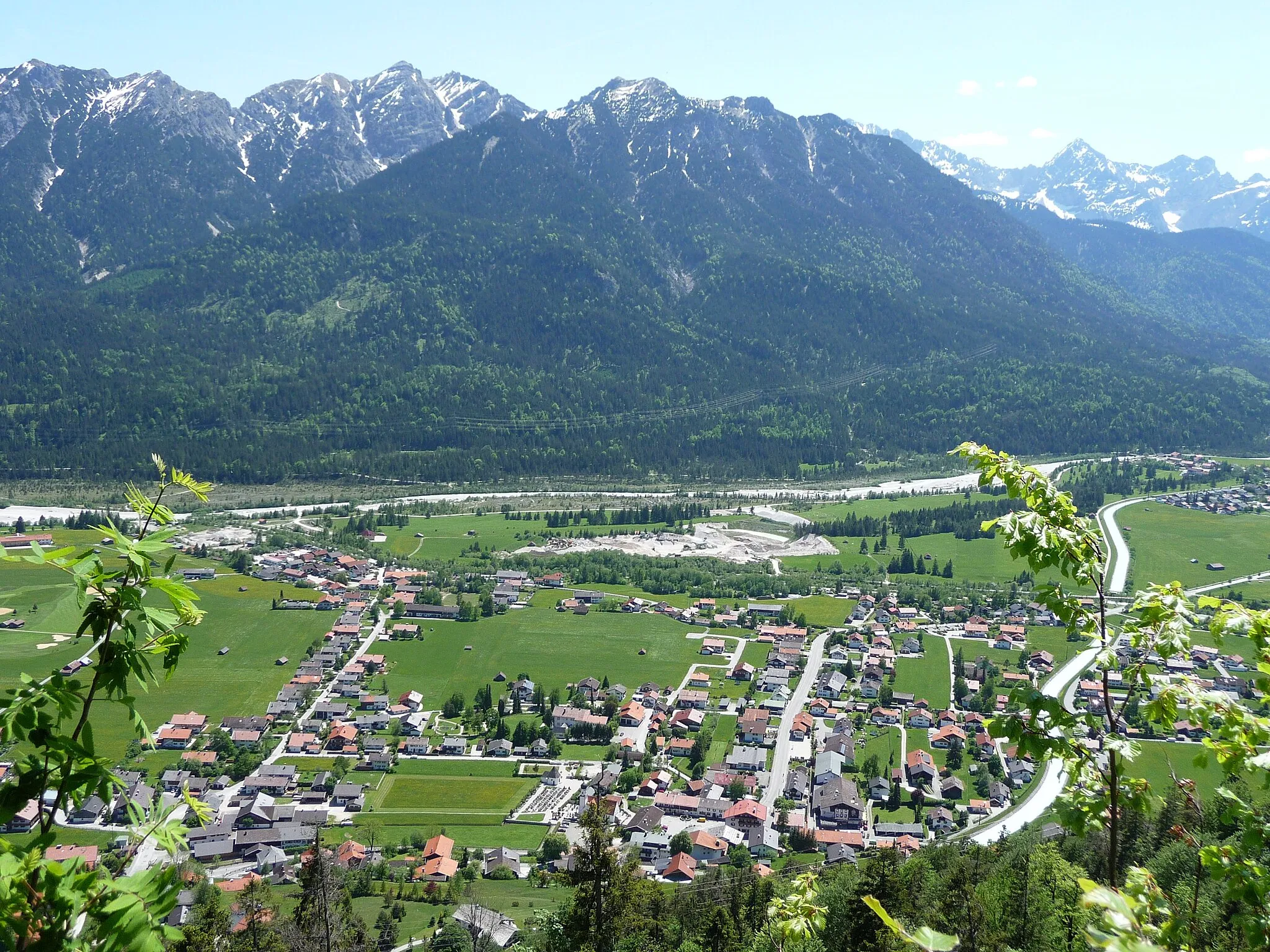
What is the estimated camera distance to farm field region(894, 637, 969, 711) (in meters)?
59.5

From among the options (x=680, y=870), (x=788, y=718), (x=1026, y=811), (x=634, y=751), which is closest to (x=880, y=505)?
(x=788, y=718)

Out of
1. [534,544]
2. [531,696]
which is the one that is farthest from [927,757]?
[534,544]

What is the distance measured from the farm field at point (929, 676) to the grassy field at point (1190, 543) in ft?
81.8

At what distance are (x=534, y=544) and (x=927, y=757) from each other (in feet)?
180

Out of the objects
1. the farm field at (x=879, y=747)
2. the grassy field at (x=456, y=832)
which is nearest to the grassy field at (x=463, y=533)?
the grassy field at (x=456, y=832)

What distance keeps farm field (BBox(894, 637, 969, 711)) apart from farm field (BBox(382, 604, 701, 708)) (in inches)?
552

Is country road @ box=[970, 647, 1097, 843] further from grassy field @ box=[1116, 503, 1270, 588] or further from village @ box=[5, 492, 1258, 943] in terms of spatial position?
grassy field @ box=[1116, 503, 1270, 588]

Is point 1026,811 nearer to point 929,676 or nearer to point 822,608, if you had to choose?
point 929,676

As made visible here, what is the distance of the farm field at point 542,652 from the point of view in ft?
201

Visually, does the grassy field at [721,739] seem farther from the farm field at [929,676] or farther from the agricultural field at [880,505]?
the agricultural field at [880,505]

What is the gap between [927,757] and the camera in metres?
49.4

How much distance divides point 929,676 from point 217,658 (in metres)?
46.9

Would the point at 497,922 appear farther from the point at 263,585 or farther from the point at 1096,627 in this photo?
the point at 263,585

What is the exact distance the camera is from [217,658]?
63.2 meters
